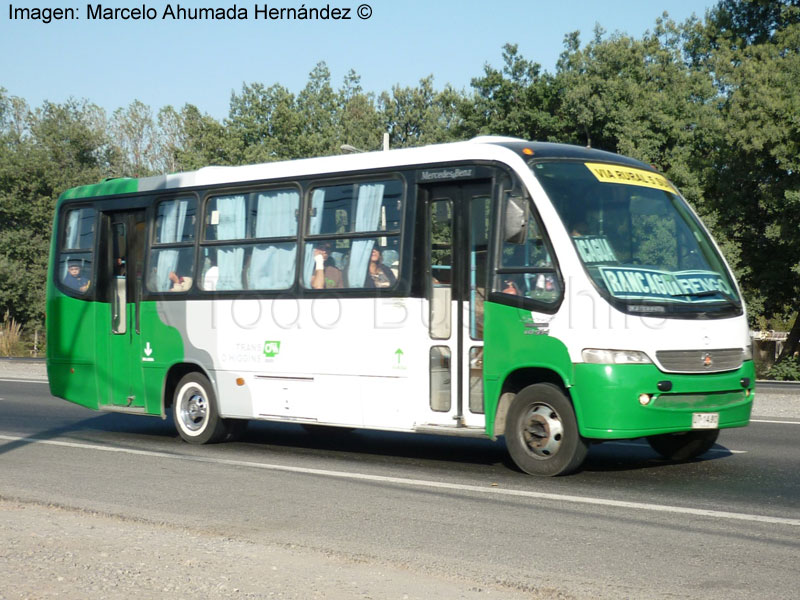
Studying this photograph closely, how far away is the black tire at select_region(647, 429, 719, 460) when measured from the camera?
10836 mm

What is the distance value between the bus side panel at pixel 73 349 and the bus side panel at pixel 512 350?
614cm

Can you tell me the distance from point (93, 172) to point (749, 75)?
4534cm

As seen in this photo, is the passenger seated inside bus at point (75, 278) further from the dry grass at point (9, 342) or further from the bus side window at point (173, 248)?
the dry grass at point (9, 342)

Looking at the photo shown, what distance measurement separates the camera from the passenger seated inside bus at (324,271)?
1188cm

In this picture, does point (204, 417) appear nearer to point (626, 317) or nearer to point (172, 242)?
point (172, 242)

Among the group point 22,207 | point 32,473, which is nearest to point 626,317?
point 32,473

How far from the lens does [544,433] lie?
10078mm

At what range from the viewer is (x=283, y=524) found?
796cm

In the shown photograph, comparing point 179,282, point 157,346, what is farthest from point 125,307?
point 179,282

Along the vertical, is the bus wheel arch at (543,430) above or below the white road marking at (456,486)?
above

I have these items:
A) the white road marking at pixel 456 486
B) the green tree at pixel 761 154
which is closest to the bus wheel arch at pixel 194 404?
the white road marking at pixel 456 486

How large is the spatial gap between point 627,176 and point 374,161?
2.59 meters

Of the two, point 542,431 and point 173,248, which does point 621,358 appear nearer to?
point 542,431

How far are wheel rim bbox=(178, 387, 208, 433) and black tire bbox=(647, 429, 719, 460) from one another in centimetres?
527
